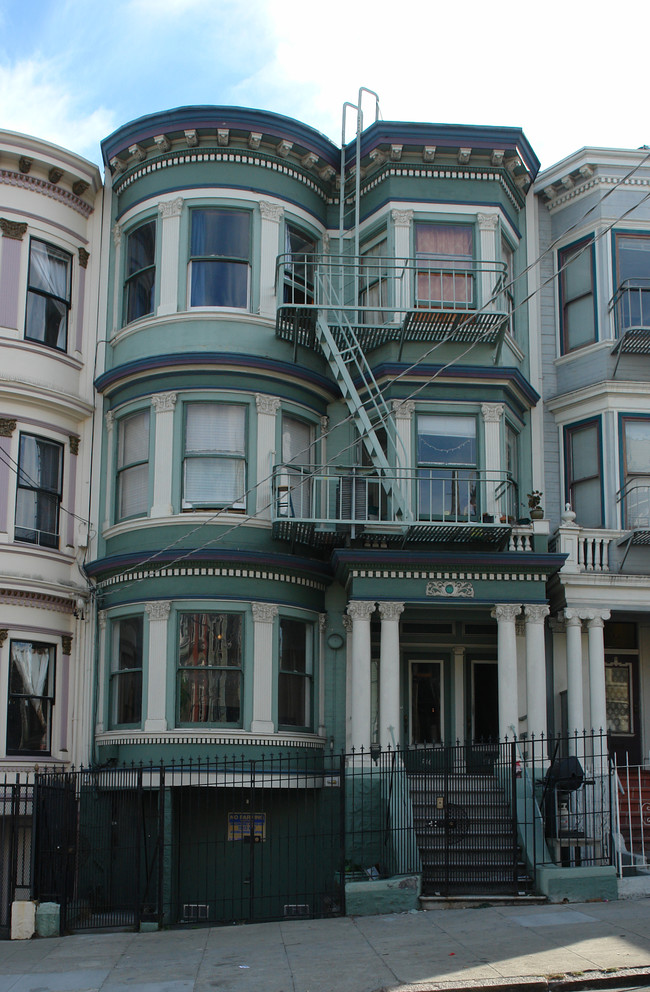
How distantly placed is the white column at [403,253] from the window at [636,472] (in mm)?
4637

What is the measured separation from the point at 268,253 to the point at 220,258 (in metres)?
0.87

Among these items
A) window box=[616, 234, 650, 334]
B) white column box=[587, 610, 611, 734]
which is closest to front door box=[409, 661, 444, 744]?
white column box=[587, 610, 611, 734]

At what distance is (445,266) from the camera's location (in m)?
20.4

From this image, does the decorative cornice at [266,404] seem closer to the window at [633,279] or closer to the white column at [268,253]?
the white column at [268,253]

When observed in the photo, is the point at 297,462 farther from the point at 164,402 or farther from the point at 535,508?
the point at 535,508

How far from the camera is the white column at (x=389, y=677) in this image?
1727 cm

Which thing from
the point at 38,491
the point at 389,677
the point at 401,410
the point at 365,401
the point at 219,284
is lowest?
the point at 389,677

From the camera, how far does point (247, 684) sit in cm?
1828

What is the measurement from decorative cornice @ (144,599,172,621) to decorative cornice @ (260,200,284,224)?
7.03m

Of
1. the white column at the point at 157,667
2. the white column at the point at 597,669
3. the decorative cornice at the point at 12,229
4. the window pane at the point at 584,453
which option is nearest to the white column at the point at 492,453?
the window pane at the point at 584,453

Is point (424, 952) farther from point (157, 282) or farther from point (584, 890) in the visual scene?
point (157, 282)

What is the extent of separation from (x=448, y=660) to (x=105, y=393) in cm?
786

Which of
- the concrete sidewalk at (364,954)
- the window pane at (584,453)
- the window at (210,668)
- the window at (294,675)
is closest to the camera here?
the concrete sidewalk at (364,954)

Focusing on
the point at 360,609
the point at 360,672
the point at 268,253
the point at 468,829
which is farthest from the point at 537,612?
the point at 268,253
